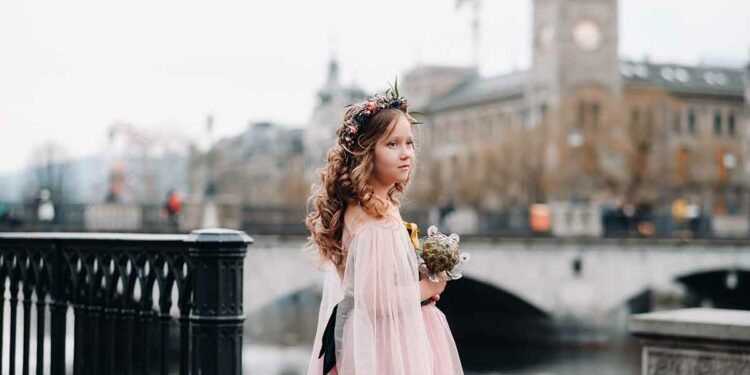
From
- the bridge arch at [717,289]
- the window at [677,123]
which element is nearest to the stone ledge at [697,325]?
the bridge arch at [717,289]

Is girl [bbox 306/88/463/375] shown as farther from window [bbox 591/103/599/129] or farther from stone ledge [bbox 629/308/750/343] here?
window [bbox 591/103/599/129]

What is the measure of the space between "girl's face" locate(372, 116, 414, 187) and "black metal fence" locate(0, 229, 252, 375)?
673mm

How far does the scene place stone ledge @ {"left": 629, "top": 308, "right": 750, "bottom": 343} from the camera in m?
7.59

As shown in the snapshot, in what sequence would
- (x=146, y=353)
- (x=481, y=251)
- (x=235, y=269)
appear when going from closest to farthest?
(x=235, y=269) → (x=146, y=353) → (x=481, y=251)

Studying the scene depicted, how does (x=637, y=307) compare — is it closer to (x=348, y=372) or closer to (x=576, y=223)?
(x=576, y=223)

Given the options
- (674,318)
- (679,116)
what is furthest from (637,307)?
(679,116)

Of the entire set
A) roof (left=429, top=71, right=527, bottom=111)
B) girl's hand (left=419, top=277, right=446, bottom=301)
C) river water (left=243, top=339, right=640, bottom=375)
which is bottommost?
river water (left=243, top=339, right=640, bottom=375)

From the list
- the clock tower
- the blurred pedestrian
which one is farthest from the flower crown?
the clock tower

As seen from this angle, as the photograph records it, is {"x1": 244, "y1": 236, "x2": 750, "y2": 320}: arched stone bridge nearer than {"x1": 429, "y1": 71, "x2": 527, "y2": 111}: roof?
Yes

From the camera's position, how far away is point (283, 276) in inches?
1325

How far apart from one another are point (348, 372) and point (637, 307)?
38.1 m

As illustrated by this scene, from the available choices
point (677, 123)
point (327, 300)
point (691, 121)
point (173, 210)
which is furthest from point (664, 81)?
point (327, 300)

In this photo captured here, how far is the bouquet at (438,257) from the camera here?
5406 millimetres

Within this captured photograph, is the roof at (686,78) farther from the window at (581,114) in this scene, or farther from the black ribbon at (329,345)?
the black ribbon at (329,345)
